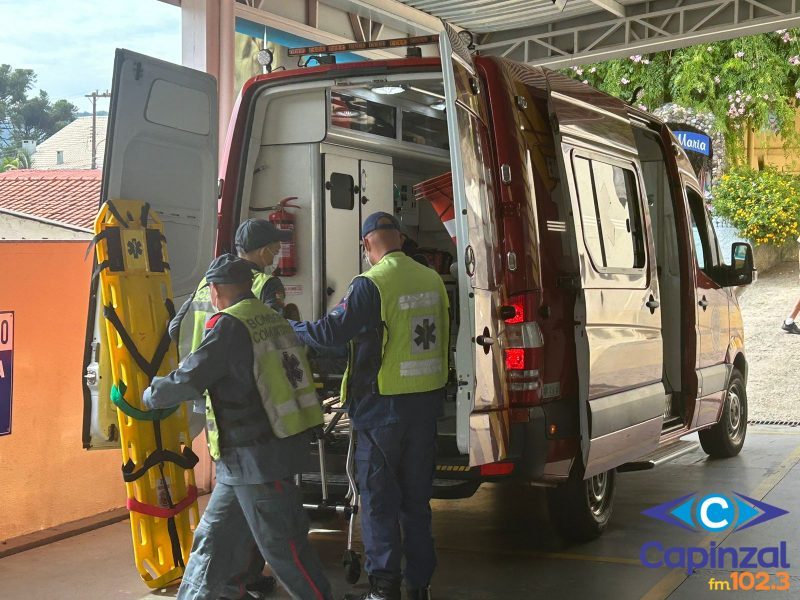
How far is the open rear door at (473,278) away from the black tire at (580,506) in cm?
86

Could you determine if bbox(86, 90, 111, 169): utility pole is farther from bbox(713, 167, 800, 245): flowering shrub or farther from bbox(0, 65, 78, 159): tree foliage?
bbox(713, 167, 800, 245): flowering shrub

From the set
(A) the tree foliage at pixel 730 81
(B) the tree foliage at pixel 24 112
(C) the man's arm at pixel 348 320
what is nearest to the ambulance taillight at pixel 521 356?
(C) the man's arm at pixel 348 320

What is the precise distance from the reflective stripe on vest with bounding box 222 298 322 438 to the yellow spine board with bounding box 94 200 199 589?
1.04 m

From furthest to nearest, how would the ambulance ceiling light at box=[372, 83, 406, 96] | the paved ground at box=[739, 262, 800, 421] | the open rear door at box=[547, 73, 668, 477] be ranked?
the paved ground at box=[739, 262, 800, 421] → the ambulance ceiling light at box=[372, 83, 406, 96] → the open rear door at box=[547, 73, 668, 477]

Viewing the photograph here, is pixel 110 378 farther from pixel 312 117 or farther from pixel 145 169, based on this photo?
Result: pixel 312 117

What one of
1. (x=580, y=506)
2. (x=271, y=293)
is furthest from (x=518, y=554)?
(x=271, y=293)

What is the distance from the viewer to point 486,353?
4.93 metres

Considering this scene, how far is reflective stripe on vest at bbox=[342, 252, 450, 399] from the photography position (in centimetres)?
480

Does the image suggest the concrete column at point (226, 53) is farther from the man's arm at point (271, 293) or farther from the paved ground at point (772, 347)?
the paved ground at point (772, 347)

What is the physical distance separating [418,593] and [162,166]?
2.52m

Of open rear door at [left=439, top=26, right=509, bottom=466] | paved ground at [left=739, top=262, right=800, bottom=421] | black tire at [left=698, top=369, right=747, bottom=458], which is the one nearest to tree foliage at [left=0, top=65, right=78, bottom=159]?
open rear door at [left=439, top=26, right=509, bottom=466]

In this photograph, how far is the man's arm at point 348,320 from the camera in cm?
474

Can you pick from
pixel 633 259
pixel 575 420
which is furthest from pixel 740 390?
pixel 575 420

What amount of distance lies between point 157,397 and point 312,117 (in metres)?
2.39
